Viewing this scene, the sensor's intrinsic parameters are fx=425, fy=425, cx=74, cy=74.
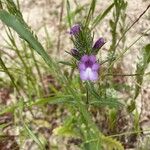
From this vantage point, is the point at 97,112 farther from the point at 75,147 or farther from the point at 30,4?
the point at 30,4

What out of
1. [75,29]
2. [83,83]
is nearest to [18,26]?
[75,29]

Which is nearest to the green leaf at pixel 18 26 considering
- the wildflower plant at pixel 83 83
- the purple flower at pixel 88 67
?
the wildflower plant at pixel 83 83

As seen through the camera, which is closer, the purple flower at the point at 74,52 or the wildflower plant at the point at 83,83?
the wildflower plant at the point at 83,83

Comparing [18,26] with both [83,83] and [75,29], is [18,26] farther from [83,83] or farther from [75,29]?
[83,83]

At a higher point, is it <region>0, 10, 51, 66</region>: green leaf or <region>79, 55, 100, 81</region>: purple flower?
<region>0, 10, 51, 66</region>: green leaf

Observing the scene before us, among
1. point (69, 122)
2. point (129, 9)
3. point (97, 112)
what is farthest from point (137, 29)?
point (69, 122)

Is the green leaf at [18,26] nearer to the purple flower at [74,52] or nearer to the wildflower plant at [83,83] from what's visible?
the wildflower plant at [83,83]

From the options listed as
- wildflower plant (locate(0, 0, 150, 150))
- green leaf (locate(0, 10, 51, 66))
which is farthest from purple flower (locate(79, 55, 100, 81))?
green leaf (locate(0, 10, 51, 66))

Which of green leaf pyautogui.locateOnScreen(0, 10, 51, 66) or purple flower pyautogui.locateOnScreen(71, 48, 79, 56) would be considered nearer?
green leaf pyautogui.locateOnScreen(0, 10, 51, 66)

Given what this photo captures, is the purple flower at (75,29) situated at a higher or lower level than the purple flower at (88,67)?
higher

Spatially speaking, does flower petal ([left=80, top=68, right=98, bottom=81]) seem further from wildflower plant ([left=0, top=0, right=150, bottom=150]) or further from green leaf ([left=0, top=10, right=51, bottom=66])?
green leaf ([left=0, top=10, right=51, bottom=66])
